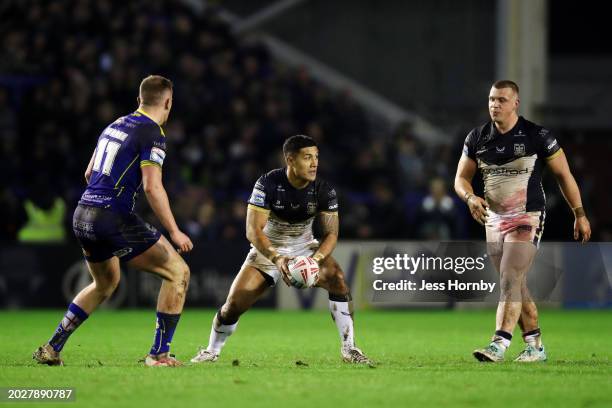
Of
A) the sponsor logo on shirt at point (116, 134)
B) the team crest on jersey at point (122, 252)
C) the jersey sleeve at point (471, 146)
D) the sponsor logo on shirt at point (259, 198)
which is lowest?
the team crest on jersey at point (122, 252)

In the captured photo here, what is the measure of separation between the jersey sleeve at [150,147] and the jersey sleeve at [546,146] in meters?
3.24

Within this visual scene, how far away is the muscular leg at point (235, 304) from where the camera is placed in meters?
10.3

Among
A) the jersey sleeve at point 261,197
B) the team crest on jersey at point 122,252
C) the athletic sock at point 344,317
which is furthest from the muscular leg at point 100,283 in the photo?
the athletic sock at point 344,317

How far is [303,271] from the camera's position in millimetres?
10023

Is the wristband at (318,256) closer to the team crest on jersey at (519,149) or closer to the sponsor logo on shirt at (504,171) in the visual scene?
the sponsor logo on shirt at (504,171)

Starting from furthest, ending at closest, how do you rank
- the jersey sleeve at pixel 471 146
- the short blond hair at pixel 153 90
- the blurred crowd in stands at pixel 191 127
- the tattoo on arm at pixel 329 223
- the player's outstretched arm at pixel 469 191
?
the blurred crowd in stands at pixel 191 127 → the jersey sleeve at pixel 471 146 → the tattoo on arm at pixel 329 223 → the player's outstretched arm at pixel 469 191 → the short blond hair at pixel 153 90

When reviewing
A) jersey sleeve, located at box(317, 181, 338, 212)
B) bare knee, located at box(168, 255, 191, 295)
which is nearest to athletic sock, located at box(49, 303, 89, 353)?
bare knee, located at box(168, 255, 191, 295)

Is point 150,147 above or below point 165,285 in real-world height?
above

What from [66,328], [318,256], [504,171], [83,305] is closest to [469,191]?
[504,171]

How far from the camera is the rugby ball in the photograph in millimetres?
9984

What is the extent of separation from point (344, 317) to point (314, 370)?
0.91m

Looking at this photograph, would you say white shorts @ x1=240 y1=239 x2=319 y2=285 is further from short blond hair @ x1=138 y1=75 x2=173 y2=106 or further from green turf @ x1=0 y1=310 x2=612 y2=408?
short blond hair @ x1=138 y1=75 x2=173 y2=106

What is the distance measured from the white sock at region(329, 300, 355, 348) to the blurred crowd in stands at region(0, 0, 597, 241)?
9.14 m

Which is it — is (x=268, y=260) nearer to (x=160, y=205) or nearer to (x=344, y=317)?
(x=344, y=317)
